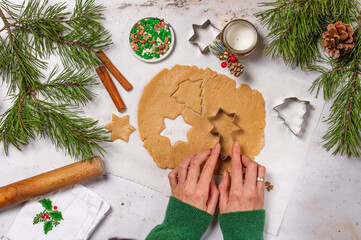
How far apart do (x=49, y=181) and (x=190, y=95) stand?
1.76 feet

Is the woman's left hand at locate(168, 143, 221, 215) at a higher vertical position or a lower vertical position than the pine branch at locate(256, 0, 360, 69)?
lower

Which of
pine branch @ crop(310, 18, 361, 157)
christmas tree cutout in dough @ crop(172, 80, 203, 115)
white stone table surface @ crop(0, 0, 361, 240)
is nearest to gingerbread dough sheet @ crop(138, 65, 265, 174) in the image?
christmas tree cutout in dough @ crop(172, 80, 203, 115)

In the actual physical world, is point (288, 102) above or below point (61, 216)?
above

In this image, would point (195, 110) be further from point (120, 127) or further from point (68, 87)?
point (68, 87)

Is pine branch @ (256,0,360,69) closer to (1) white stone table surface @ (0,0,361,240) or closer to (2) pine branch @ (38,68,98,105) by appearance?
(1) white stone table surface @ (0,0,361,240)

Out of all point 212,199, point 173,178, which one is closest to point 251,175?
point 212,199

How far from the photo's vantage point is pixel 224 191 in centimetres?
101

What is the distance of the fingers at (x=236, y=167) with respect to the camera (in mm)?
987

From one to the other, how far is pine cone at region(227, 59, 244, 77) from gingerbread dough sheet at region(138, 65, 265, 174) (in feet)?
0.18

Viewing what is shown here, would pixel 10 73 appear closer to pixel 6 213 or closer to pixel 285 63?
pixel 6 213

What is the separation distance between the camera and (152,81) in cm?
106

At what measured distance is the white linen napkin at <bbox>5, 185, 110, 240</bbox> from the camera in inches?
41.7

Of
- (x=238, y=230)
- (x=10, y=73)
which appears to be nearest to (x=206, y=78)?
(x=238, y=230)

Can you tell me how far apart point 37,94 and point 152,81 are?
389 millimetres
